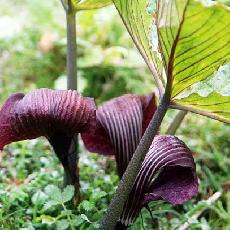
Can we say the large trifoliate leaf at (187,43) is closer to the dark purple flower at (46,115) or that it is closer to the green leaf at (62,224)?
the dark purple flower at (46,115)

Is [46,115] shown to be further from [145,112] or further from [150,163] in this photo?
[145,112]

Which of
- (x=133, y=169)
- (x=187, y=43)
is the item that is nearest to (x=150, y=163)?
(x=133, y=169)

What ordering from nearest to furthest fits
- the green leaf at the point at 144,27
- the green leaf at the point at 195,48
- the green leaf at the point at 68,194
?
1. the green leaf at the point at 195,48
2. the green leaf at the point at 144,27
3. the green leaf at the point at 68,194

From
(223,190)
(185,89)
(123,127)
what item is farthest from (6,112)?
(223,190)

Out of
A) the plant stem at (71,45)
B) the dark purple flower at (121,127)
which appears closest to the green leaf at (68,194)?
the dark purple flower at (121,127)

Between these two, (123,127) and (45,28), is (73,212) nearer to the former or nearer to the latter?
(123,127)

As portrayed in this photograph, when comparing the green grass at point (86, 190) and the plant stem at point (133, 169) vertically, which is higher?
the plant stem at point (133, 169)
